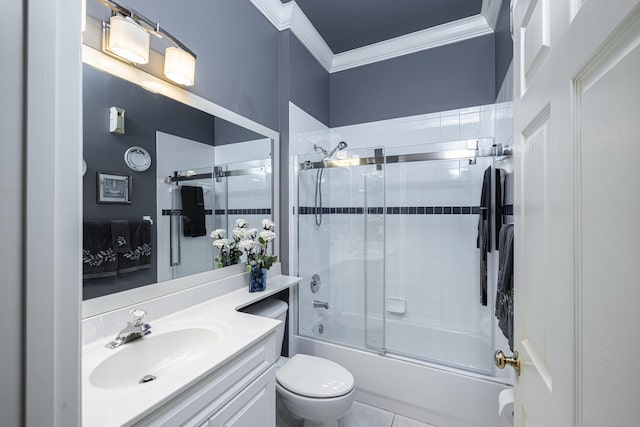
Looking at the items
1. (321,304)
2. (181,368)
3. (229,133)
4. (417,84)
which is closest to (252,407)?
(181,368)

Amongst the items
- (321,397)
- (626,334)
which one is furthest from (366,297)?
(626,334)

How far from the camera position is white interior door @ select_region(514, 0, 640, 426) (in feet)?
1.18

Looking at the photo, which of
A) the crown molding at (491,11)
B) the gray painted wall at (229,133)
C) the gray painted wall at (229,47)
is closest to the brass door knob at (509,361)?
the gray painted wall at (229,133)

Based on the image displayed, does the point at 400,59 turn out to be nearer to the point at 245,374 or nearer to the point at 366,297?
the point at 366,297

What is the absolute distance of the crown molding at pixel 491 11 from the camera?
6.34 feet

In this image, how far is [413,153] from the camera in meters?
2.08

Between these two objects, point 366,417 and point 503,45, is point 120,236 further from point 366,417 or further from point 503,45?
point 503,45

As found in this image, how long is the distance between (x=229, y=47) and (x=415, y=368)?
7.82 ft

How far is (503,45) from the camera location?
1.89 metres

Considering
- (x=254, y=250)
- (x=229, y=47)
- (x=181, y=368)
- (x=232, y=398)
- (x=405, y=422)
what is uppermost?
(x=229, y=47)

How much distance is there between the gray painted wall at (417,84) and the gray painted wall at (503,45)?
0.14 m

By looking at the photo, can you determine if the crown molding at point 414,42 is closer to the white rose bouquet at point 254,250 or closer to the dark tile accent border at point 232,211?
the dark tile accent border at point 232,211

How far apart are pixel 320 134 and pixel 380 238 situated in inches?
46.0

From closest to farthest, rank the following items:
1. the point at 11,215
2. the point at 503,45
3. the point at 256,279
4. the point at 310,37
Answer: the point at 11,215, the point at 256,279, the point at 503,45, the point at 310,37
